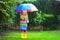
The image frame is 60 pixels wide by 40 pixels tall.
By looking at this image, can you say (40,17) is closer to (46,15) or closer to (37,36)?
(46,15)

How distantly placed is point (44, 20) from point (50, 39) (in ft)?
18.1

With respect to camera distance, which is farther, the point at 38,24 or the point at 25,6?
the point at 38,24

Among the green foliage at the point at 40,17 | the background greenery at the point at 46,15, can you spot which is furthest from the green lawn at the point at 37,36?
the background greenery at the point at 46,15

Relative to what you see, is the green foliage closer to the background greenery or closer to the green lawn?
the background greenery

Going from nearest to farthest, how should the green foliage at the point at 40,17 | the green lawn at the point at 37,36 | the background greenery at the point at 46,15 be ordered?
the green lawn at the point at 37,36, the green foliage at the point at 40,17, the background greenery at the point at 46,15

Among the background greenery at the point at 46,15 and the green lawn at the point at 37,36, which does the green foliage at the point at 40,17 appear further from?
the green lawn at the point at 37,36

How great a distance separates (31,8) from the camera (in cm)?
1255

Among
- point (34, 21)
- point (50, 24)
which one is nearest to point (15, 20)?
point (34, 21)

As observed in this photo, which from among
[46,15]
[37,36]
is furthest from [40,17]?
[37,36]

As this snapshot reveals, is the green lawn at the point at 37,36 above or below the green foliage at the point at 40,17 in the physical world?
below

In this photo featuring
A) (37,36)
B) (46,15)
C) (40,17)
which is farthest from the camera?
(46,15)

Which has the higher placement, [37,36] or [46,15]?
[46,15]

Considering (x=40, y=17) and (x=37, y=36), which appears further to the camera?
(x=40, y=17)

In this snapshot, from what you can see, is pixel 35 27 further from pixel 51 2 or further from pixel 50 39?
pixel 50 39
